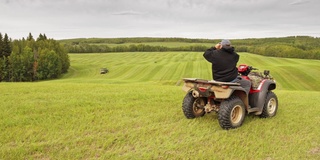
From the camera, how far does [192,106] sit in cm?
661

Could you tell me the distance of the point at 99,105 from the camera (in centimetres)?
778

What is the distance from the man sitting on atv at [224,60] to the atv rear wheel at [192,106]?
80cm

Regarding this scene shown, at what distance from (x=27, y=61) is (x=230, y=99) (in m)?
63.8

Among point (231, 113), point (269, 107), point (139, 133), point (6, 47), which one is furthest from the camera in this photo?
point (6, 47)

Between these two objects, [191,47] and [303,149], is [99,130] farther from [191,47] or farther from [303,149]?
[191,47]

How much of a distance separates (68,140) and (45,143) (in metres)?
0.41

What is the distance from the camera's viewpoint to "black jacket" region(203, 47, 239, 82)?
239 inches

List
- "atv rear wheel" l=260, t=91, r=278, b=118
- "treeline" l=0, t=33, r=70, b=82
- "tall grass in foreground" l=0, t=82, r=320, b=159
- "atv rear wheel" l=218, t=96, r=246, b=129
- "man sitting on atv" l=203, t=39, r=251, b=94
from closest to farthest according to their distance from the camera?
"tall grass in foreground" l=0, t=82, r=320, b=159, "atv rear wheel" l=218, t=96, r=246, b=129, "man sitting on atv" l=203, t=39, r=251, b=94, "atv rear wheel" l=260, t=91, r=278, b=118, "treeline" l=0, t=33, r=70, b=82

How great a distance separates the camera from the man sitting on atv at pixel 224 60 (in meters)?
6.06

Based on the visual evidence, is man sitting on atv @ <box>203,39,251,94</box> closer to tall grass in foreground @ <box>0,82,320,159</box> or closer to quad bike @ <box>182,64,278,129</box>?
quad bike @ <box>182,64,278,129</box>

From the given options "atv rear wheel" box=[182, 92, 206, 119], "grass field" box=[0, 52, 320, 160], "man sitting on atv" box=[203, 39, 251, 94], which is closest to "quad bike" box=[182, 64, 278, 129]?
"atv rear wheel" box=[182, 92, 206, 119]

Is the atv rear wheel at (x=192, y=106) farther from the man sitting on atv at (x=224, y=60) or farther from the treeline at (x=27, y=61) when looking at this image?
the treeline at (x=27, y=61)

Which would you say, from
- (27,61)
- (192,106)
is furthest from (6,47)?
(192,106)

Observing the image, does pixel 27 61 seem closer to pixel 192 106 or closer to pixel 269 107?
pixel 192 106
